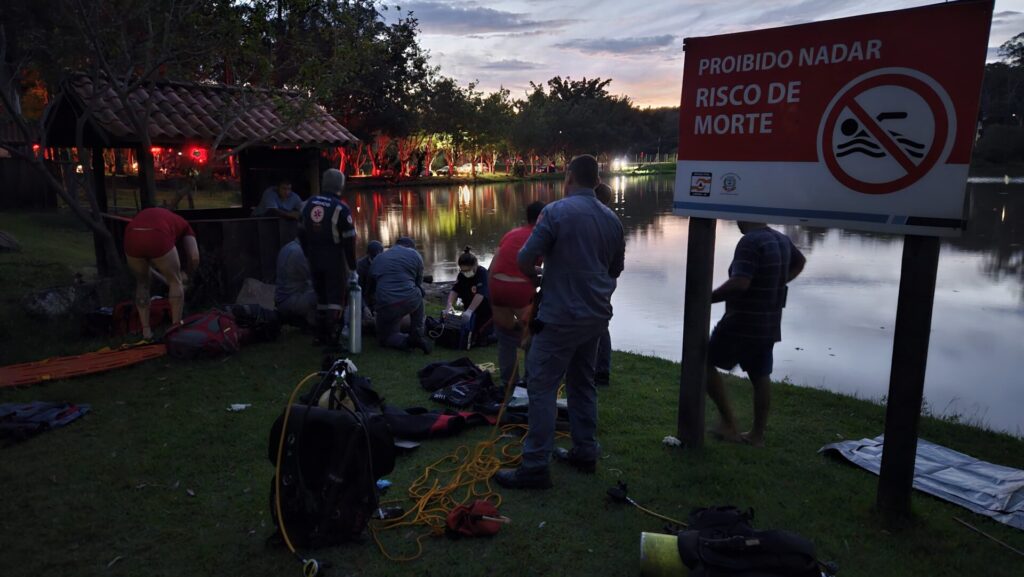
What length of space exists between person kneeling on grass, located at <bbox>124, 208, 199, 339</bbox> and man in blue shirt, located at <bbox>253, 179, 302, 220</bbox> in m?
2.53

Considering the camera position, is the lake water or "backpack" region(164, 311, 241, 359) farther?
the lake water

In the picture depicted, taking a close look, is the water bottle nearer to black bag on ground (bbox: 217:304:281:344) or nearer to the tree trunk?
black bag on ground (bbox: 217:304:281:344)

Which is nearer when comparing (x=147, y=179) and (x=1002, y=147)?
(x=147, y=179)

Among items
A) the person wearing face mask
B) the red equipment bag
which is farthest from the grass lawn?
the person wearing face mask

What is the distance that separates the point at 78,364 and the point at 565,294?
5500 millimetres

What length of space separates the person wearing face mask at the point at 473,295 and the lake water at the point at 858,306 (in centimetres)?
235

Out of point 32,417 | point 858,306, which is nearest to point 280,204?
point 32,417

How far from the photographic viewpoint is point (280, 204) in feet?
35.3

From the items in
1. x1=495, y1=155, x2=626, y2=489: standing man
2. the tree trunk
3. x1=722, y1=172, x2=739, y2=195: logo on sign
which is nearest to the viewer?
x1=495, y1=155, x2=626, y2=489: standing man

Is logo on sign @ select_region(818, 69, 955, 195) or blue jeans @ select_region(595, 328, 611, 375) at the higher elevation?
logo on sign @ select_region(818, 69, 955, 195)

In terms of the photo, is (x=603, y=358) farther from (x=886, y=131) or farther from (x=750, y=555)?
(x=750, y=555)

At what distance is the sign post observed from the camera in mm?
3555

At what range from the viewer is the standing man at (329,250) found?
744 cm

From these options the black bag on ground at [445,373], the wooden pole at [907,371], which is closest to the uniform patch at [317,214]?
the black bag on ground at [445,373]
